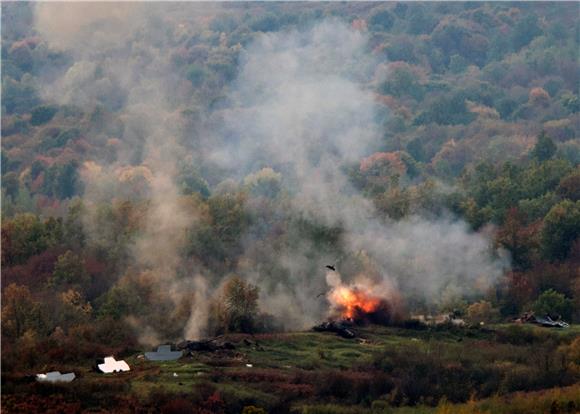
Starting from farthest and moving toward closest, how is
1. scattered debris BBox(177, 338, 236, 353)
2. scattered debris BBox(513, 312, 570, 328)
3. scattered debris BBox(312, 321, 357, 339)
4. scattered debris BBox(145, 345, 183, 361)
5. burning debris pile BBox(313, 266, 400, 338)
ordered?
scattered debris BBox(513, 312, 570, 328) < burning debris pile BBox(313, 266, 400, 338) < scattered debris BBox(312, 321, 357, 339) < scattered debris BBox(177, 338, 236, 353) < scattered debris BBox(145, 345, 183, 361)

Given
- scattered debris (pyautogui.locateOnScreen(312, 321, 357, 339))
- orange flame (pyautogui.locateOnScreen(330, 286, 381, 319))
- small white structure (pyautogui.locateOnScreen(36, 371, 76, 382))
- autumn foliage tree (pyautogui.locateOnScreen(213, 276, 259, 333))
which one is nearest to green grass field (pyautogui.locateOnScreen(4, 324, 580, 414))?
scattered debris (pyautogui.locateOnScreen(312, 321, 357, 339))

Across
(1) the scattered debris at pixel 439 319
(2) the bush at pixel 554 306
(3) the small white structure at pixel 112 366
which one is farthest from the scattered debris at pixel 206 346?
(2) the bush at pixel 554 306

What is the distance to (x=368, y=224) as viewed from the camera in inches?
5945

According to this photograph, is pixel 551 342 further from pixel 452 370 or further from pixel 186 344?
pixel 186 344

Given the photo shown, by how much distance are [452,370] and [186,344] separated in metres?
18.6

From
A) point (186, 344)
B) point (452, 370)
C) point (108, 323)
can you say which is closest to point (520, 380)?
point (452, 370)

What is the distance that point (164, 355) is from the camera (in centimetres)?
10862

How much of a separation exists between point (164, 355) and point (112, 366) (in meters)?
5.19

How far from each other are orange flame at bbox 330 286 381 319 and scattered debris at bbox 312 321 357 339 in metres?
3.24

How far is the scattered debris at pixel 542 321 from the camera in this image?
399 feet

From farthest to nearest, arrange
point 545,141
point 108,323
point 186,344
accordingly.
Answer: point 545,141 → point 108,323 → point 186,344

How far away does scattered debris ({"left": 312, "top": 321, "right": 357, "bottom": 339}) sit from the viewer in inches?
4601

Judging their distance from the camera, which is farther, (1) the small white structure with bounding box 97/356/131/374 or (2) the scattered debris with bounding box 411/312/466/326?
(2) the scattered debris with bounding box 411/312/466/326

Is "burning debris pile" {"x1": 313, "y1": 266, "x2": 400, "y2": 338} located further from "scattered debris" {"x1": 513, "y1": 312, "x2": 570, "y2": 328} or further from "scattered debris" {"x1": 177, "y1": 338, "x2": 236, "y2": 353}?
"scattered debris" {"x1": 177, "y1": 338, "x2": 236, "y2": 353}
